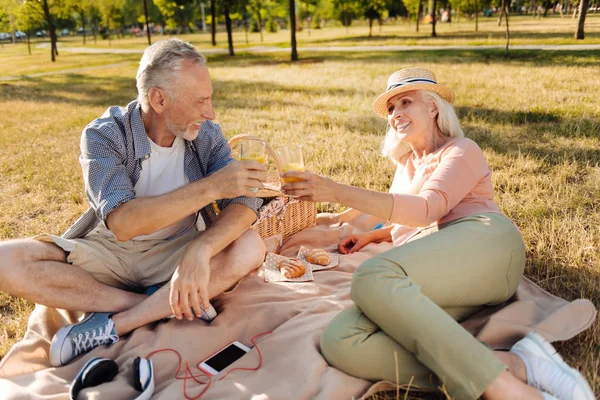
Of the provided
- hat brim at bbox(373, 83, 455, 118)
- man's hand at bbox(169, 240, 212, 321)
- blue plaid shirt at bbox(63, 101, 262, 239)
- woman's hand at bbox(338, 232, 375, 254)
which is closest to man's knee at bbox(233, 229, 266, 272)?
blue plaid shirt at bbox(63, 101, 262, 239)

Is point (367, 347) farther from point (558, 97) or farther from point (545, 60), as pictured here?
point (545, 60)

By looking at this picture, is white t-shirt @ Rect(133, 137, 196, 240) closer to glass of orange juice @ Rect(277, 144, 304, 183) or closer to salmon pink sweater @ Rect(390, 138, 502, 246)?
glass of orange juice @ Rect(277, 144, 304, 183)

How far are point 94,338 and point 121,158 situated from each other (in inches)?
42.5

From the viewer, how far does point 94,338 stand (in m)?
2.96

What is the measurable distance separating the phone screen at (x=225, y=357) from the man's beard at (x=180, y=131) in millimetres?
1307

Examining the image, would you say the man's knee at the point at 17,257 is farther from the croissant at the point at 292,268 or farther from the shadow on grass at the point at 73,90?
the shadow on grass at the point at 73,90

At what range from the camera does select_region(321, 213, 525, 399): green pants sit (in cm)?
226

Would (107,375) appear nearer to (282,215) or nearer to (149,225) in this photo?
(149,225)

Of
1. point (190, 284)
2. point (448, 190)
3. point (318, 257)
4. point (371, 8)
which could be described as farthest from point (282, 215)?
point (371, 8)

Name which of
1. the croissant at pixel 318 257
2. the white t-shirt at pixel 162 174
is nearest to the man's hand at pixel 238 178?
the white t-shirt at pixel 162 174

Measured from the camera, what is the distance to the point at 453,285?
8.70ft

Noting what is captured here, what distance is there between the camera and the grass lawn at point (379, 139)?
389 cm

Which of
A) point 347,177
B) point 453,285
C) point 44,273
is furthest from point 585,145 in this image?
point 44,273

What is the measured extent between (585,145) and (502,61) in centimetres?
1115
